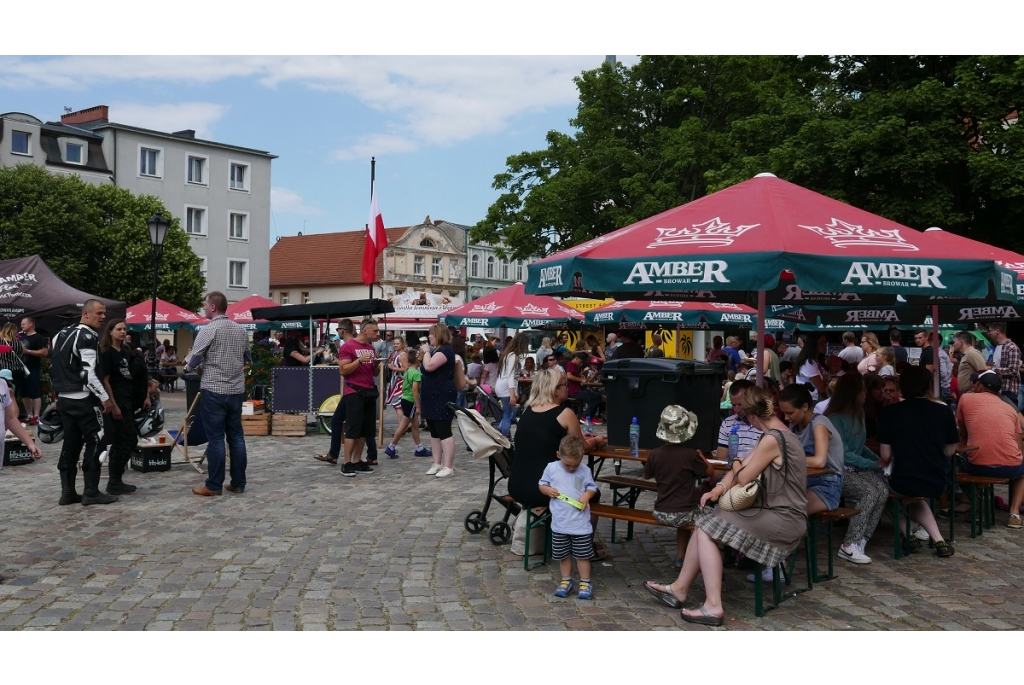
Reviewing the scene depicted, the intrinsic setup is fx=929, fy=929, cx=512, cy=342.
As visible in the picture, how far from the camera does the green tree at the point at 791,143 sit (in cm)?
2220

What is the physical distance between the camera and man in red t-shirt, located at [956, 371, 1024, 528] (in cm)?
858

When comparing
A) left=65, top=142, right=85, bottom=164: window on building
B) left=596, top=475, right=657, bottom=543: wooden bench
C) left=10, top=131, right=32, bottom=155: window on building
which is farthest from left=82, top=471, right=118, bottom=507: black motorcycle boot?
left=65, top=142, right=85, bottom=164: window on building

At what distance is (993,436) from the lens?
28.3 feet

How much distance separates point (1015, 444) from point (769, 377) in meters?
4.90

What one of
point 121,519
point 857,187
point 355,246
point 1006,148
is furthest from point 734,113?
point 355,246

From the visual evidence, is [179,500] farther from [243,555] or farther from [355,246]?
[355,246]

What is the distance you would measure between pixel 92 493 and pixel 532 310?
1171cm

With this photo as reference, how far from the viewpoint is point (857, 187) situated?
2397cm

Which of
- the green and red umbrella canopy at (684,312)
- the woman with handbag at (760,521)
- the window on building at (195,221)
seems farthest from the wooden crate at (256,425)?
the window on building at (195,221)

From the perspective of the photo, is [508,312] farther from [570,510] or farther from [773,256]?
[773,256]

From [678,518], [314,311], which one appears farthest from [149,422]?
[678,518]

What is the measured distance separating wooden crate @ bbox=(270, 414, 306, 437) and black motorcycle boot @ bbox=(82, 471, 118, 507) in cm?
666

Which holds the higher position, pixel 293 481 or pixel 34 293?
pixel 34 293

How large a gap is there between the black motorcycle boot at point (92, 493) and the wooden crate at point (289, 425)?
6659 millimetres
